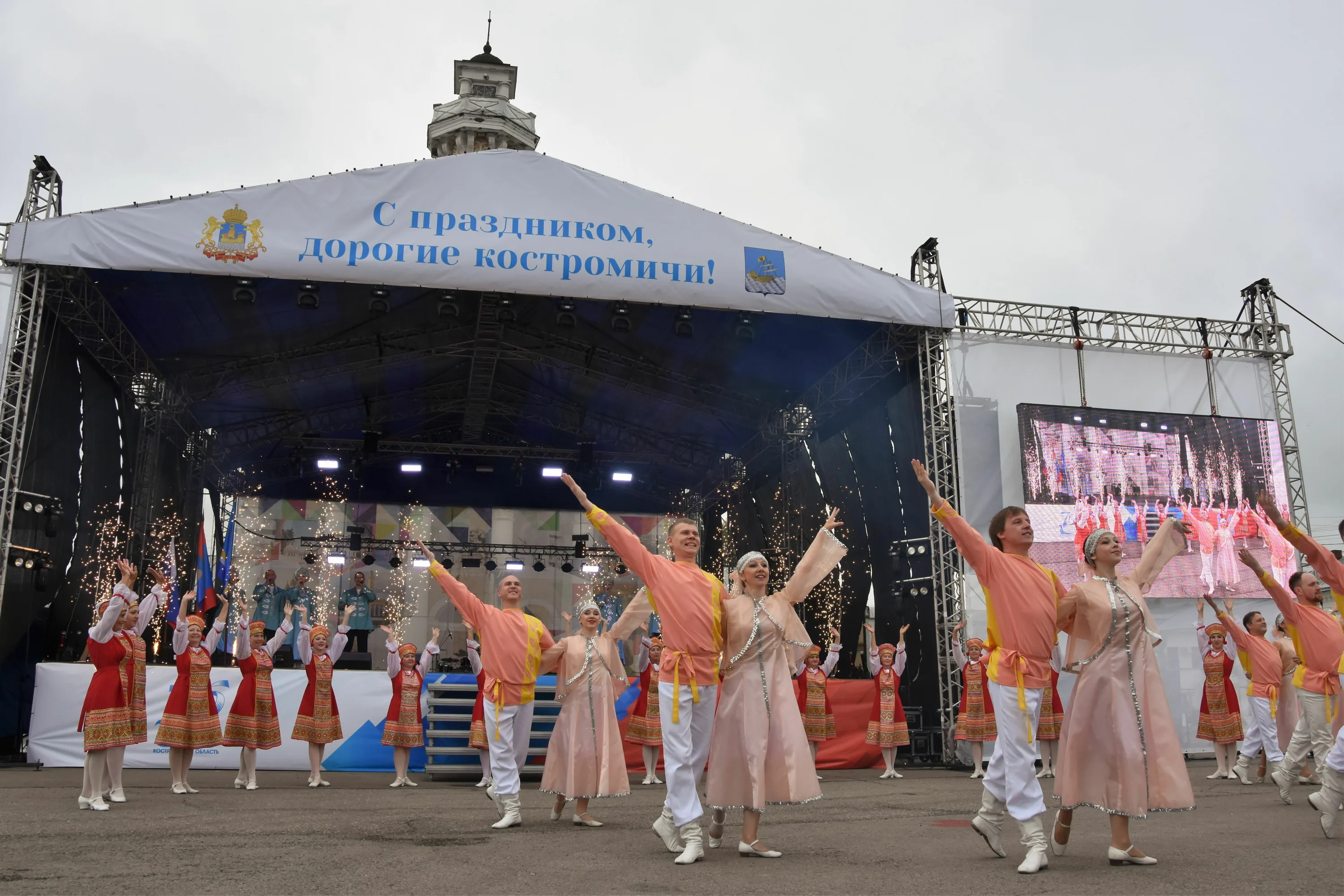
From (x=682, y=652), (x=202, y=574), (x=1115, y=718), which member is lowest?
(x=1115, y=718)

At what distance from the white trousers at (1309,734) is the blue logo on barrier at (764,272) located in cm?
636

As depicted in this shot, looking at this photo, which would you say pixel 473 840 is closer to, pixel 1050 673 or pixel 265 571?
pixel 1050 673

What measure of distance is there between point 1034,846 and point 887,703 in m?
6.98

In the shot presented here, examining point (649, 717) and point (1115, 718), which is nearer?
point (1115, 718)

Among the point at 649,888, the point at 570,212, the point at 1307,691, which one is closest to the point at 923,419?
the point at 570,212

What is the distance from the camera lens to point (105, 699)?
6766 mm

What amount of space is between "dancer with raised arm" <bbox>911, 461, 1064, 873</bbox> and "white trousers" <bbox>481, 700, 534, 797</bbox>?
8.86 ft

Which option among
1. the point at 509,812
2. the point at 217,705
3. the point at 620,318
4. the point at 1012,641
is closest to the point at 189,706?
the point at 217,705

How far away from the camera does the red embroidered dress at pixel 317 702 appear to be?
9.17 meters

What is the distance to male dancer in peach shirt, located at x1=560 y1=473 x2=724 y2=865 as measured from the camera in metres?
4.61

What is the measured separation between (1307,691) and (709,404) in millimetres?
9855

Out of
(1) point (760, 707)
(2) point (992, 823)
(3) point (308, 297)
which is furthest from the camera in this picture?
(3) point (308, 297)

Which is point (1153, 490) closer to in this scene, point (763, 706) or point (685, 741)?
point (763, 706)

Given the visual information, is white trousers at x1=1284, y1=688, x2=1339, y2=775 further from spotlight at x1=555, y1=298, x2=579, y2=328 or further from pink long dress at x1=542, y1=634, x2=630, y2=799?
spotlight at x1=555, y1=298, x2=579, y2=328
